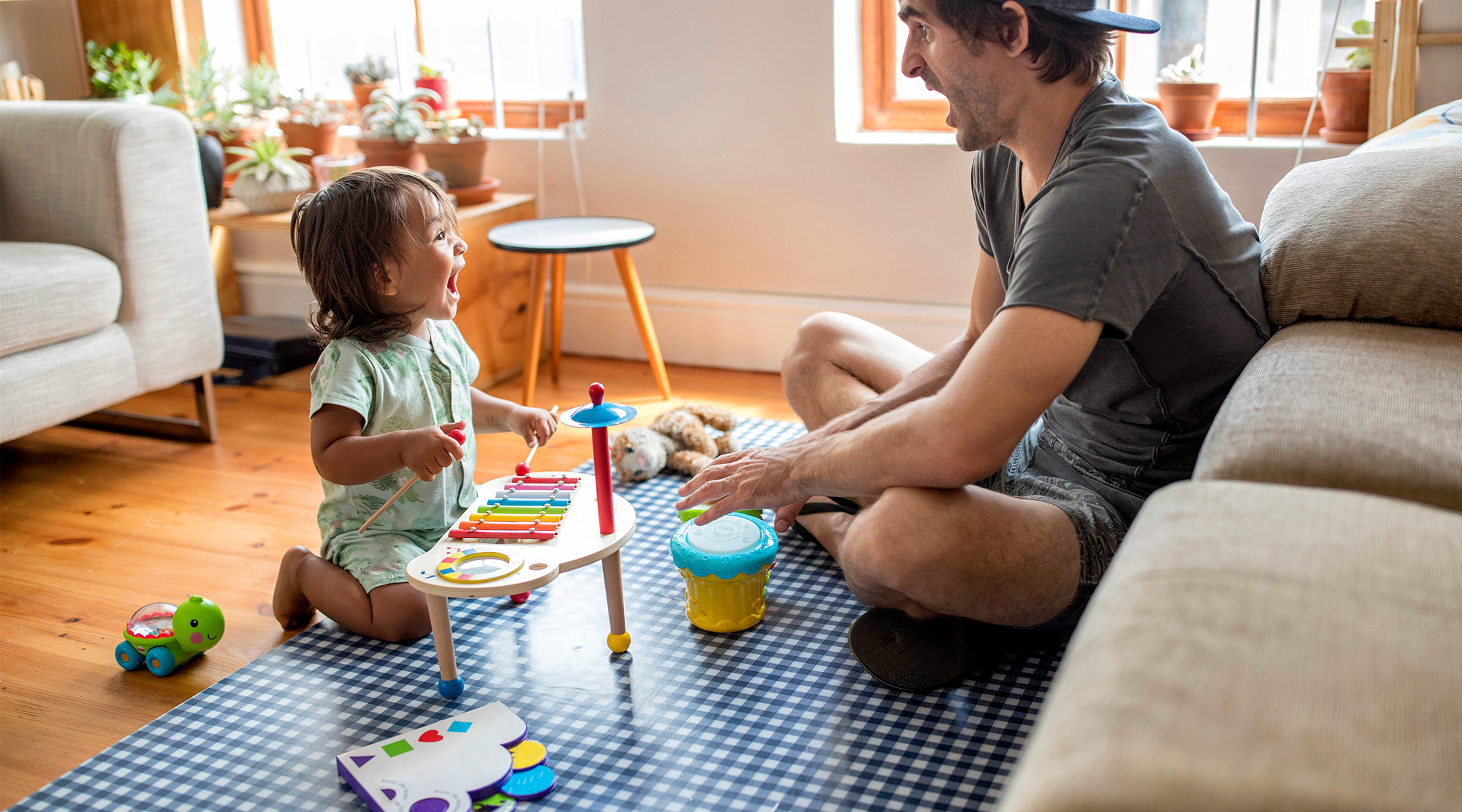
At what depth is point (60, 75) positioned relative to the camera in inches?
126

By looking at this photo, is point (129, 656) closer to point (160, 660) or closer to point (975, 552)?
point (160, 660)

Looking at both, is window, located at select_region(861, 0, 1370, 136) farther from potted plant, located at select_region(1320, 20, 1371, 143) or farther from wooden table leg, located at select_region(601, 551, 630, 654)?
wooden table leg, located at select_region(601, 551, 630, 654)

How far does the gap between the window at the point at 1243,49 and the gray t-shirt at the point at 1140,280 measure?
3.69 ft

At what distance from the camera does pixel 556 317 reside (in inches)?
105

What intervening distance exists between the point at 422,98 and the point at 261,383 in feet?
2.69

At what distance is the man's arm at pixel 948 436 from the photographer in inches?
41.8

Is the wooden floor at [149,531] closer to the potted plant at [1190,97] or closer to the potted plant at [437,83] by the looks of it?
the potted plant at [437,83]

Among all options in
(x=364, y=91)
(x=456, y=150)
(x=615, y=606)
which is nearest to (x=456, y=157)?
(x=456, y=150)

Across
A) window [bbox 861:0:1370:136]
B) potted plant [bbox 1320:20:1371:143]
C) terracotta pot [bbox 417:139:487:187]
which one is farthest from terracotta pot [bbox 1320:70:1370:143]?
terracotta pot [bbox 417:139:487:187]

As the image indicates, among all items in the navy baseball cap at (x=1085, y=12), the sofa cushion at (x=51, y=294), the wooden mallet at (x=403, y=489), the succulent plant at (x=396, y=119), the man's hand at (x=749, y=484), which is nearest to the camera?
the navy baseball cap at (x=1085, y=12)

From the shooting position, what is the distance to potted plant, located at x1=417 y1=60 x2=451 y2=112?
2.85 meters

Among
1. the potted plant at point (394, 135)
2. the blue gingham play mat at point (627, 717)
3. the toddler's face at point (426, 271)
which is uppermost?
the potted plant at point (394, 135)

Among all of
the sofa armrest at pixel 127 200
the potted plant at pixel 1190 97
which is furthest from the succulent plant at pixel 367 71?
the potted plant at pixel 1190 97

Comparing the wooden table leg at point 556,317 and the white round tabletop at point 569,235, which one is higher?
the white round tabletop at point 569,235
